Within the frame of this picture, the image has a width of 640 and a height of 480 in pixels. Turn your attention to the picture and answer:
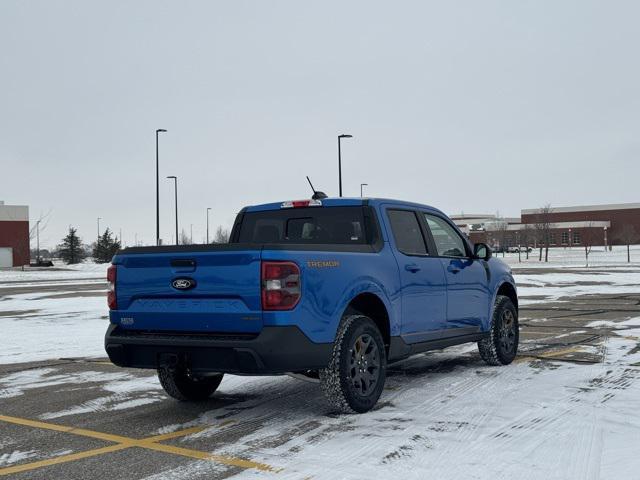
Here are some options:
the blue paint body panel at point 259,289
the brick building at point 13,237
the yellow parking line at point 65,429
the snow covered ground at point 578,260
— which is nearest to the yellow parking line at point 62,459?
the yellow parking line at point 65,429

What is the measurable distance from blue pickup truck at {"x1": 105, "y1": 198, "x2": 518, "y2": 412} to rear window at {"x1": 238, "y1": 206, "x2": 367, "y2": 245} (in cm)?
1

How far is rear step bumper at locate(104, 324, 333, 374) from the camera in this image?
5.12 m

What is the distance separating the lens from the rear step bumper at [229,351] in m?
5.12

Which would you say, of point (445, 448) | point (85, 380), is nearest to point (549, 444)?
point (445, 448)

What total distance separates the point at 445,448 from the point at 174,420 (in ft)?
7.68

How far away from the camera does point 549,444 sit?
16.1 feet

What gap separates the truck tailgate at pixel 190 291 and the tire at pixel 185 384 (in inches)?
31.7

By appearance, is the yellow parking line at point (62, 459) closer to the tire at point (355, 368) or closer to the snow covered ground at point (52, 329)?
the tire at point (355, 368)

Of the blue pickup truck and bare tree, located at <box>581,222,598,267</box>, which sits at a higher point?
bare tree, located at <box>581,222,598,267</box>

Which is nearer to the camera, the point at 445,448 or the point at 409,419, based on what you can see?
the point at 445,448

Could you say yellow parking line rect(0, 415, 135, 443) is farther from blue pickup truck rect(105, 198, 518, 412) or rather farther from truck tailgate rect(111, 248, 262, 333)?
truck tailgate rect(111, 248, 262, 333)

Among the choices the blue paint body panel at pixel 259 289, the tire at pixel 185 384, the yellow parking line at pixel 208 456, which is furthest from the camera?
the tire at pixel 185 384

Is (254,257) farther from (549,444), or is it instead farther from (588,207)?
(588,207)

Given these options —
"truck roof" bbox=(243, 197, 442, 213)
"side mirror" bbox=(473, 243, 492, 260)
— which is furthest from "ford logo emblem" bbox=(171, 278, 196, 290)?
"side mirror" bbox=(473, 243, 492, 260)
